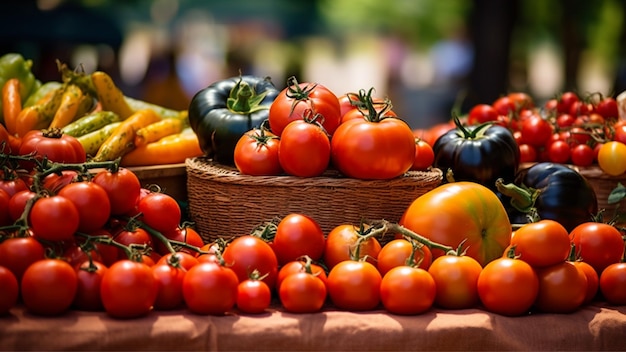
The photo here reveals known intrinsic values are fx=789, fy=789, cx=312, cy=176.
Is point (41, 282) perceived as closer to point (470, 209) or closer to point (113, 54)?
point (470, 209)

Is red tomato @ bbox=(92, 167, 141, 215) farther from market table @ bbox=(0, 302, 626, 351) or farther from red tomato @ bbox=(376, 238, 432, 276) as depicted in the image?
red tomato @ bbox=(376, 238, 432, 276)

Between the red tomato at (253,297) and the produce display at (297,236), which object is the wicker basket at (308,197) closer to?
the produce display at (297,236)

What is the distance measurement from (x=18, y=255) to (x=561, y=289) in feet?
5.11

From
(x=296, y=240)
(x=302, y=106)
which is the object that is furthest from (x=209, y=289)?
(x=302, y=106)

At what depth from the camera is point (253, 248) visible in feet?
7.78

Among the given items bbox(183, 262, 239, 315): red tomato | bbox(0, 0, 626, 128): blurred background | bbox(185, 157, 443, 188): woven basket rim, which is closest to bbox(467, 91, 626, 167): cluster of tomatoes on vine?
bbox(0, 0, 626, 128): blurred background

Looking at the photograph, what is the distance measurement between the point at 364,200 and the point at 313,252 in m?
0.38

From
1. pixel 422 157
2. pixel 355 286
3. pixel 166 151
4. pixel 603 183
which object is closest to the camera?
pixel 355 286

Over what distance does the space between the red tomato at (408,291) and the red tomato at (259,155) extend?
0.71 meters

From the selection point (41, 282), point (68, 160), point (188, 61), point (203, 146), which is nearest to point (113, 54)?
point (188, 61)

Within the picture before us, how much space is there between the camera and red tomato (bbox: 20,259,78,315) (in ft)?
6.84

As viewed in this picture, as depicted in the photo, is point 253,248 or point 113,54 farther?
point 113,54

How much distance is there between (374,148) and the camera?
8.79ft

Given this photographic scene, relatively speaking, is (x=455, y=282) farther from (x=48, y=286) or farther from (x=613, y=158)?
(x=613, y=158)
